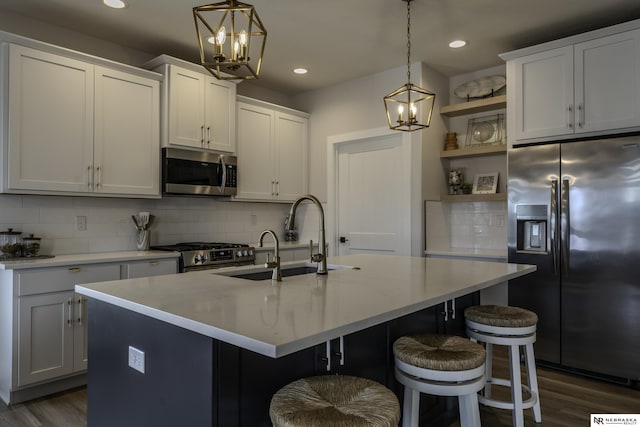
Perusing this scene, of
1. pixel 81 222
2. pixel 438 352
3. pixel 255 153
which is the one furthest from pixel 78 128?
pixel 438 352

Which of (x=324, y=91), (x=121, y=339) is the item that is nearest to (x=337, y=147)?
(x=324, y=91)

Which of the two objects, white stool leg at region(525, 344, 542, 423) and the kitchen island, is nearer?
the kitchen island

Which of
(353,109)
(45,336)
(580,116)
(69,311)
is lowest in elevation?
(45,336)

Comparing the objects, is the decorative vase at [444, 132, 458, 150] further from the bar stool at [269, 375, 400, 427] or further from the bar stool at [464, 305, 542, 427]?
the bar stool at [269, 375, 400, 427]

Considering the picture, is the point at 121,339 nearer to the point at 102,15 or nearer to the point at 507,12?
the point at 102,15

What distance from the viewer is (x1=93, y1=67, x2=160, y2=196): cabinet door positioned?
3346 millimetres

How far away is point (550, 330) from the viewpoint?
10.8 feet

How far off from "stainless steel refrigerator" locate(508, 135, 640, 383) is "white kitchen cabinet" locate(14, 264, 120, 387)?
3.30 metres

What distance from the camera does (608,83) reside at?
10.3ft

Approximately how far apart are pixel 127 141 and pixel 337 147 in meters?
2.34

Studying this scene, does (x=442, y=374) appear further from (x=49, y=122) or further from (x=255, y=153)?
(x=255, y=153)

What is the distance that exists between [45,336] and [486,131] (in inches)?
162

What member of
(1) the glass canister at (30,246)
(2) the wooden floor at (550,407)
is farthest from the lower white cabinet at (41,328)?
(1) the glass canister at (30,246)

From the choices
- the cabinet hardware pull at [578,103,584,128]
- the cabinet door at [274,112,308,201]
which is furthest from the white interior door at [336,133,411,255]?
the cabinet hardware pull at [578,103,584,128]
